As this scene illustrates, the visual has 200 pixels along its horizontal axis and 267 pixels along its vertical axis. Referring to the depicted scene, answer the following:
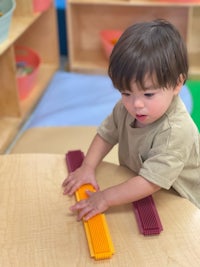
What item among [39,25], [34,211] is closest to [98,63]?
[39,25]

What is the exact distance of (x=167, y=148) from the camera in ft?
2.47

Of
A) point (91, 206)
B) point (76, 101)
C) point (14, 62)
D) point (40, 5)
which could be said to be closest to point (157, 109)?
point (91, 206)

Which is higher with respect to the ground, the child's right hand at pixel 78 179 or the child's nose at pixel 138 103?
the child's nose at pixel 138 103

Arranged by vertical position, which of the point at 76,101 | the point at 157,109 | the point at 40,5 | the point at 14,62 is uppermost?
the point at 157,109

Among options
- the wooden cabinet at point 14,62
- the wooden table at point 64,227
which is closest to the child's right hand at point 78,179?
the wooden table at point 64,227

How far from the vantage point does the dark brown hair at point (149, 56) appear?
2.25 feet

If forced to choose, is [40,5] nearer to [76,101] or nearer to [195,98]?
[76,101]

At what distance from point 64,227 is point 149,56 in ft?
1.08

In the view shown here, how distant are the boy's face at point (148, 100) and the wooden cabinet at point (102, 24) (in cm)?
122

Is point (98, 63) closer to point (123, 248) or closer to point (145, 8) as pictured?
point (145, 8)

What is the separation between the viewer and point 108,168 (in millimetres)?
904

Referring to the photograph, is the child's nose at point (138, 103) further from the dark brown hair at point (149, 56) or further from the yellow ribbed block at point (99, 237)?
the yellow ribbed block at point (99, 237)

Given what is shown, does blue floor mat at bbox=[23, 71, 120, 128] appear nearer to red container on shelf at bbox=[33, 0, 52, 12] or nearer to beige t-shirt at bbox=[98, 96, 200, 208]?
red container on shelf at bbox=[33, 0, 52, 12]

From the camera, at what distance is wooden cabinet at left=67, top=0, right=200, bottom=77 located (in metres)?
1.98
